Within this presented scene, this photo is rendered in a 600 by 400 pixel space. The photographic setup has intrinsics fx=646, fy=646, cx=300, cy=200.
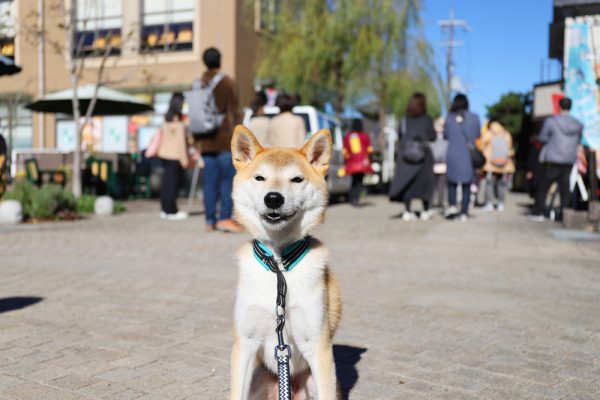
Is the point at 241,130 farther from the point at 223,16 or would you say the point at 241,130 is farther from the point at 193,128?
the point at 223,16

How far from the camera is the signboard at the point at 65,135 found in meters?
27.5

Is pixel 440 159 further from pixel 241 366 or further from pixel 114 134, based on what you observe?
pixel 114 134

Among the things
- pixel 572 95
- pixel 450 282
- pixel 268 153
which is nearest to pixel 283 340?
pixel 268 153

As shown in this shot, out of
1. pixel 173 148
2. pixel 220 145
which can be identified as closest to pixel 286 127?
pixel 220 145

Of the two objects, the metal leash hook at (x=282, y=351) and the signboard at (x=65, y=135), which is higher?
the signboard at (x=65, y=135)

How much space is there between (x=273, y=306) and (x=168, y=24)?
25287 millimetres

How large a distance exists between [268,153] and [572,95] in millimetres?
10342

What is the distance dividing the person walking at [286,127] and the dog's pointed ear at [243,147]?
25.9 ft

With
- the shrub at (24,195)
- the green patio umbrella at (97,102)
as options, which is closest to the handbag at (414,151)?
the shrub at (24,195)

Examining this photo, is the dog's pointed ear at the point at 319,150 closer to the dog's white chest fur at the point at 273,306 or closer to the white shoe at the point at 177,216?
the dog's white chest fur at the point at 273,306

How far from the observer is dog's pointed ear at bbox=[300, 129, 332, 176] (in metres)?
2.63

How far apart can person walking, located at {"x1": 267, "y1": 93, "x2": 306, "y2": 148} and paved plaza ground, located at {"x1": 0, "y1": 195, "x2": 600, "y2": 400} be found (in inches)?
98.1

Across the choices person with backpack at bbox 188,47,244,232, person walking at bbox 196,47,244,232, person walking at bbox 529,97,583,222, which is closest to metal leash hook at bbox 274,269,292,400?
person with backpack at bbox 188,47,244,232

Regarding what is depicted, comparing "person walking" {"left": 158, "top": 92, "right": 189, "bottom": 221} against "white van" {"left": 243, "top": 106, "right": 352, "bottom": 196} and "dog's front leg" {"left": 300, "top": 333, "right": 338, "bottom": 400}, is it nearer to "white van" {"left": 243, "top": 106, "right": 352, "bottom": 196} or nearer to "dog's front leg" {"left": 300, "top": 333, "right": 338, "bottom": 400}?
"white van" {"left": 243, "top": 106, "right": 352, "bottom": 196}
